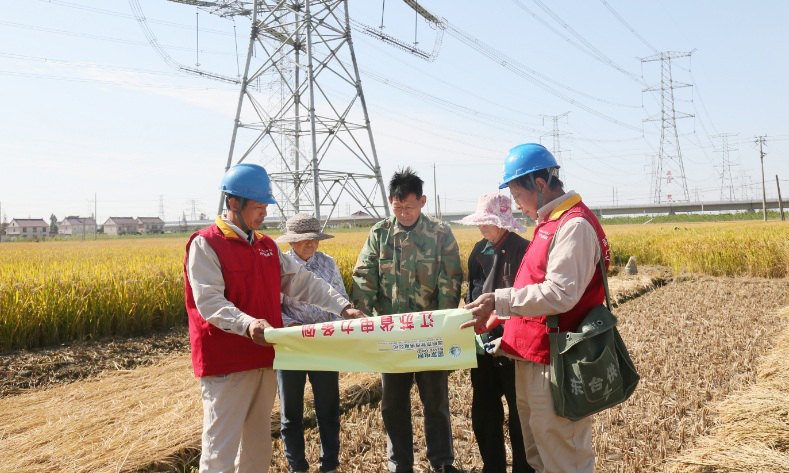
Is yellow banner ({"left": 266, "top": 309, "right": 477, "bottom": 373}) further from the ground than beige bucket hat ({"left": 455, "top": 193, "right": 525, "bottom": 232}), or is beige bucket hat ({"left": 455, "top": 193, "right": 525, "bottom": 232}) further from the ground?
beige bucket hat ({"left": 455, "top": 193, "right": 525, "bottom": 232})

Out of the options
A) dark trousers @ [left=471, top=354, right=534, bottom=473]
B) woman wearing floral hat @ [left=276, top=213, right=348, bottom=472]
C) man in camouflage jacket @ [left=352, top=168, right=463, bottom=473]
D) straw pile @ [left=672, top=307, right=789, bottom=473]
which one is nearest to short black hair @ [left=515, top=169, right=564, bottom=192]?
man in camouflage jacket @ [left=352, top=168, right=463, bottom=473]

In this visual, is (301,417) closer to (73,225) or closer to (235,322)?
(235,322)

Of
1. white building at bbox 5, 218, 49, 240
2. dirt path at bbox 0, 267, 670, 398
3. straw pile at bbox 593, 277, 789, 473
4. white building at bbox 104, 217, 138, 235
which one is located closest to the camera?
straw pile at bbox 593, 277, 789, 473

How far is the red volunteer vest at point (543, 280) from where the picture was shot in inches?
101

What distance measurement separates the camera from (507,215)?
147 inches

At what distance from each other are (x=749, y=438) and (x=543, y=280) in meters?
2.14

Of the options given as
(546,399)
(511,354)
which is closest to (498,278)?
(511,354)

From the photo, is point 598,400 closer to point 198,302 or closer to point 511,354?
point 511,354

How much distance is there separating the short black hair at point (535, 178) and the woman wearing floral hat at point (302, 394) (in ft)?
5.27

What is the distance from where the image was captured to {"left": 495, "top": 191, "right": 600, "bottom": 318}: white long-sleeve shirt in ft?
7.86

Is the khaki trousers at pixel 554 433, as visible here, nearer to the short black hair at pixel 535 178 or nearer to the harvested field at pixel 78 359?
the short black hair at pixel 535 178

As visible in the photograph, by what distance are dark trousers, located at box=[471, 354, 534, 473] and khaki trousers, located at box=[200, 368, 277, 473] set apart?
4.82 ft

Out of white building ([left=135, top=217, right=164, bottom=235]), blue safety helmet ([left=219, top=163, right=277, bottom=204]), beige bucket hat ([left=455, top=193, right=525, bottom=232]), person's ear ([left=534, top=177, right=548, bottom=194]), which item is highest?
white building ([left=135, top=217, right=164, bottom=235])

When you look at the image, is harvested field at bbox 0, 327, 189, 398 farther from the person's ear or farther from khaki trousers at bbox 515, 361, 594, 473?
the person's ear
